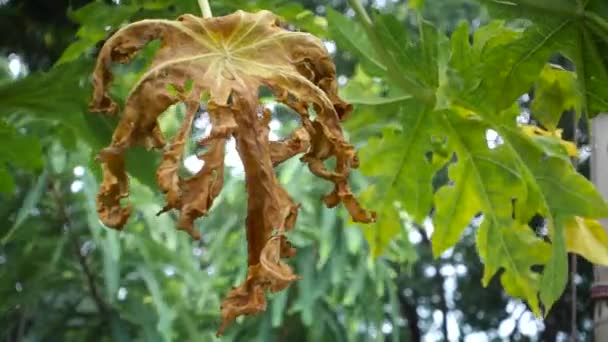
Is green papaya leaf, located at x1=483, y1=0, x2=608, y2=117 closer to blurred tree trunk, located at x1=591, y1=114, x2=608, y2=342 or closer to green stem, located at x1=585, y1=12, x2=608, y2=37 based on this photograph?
green stem, located at x1=585, y1=12, x2=608, y2=37

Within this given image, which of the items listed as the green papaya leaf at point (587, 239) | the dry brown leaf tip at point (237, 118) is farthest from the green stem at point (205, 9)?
the green papaya leaf at point (587, 239)

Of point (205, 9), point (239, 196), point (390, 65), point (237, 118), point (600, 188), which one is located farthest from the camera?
point (239, 196)

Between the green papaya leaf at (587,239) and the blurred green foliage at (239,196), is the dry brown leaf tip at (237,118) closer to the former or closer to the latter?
the blurred green foliage at (239,196)

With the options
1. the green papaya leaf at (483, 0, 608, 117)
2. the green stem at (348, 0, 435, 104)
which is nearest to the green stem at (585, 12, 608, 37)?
the green papaya leaf at (483, 0, 608, 117)

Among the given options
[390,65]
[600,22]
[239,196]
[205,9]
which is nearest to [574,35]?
[600,22]

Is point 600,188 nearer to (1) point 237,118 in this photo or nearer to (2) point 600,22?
(2) point 600,22

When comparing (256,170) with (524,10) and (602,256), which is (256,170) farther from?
(602,256)
